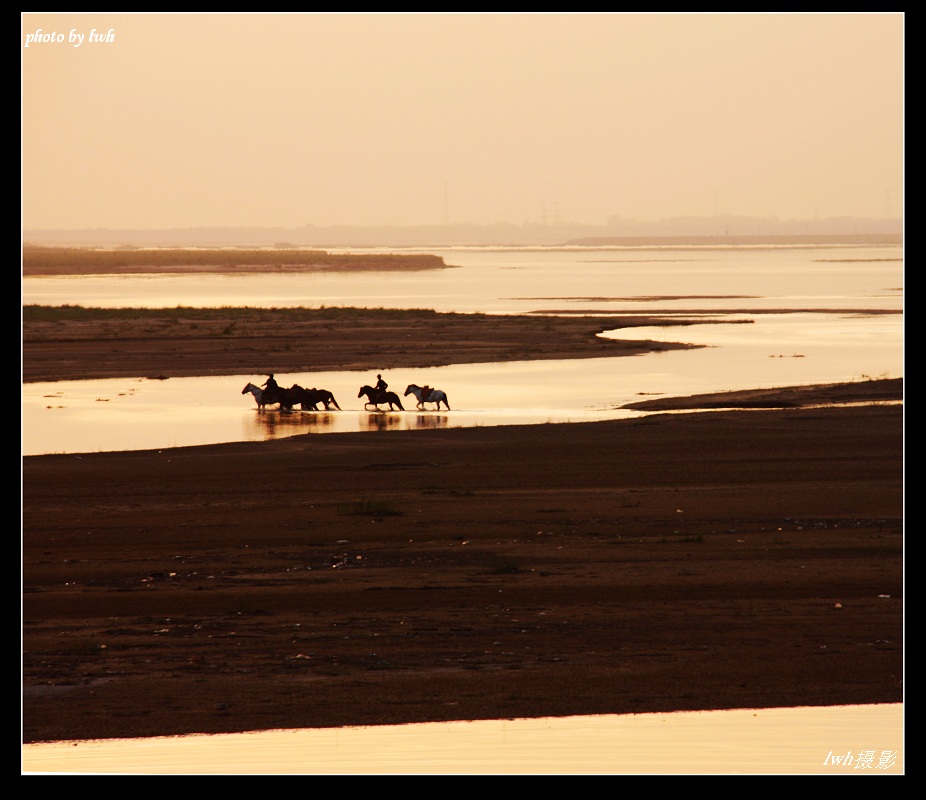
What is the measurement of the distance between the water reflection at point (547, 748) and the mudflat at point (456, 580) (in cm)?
22

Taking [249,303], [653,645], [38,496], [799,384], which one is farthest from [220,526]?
[249,303]

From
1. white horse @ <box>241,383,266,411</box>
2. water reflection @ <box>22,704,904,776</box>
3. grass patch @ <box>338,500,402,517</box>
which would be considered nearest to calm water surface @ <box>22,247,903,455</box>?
white horse @ <box>241,383,266,411</box>

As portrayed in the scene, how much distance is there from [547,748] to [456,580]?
4044 millimetres

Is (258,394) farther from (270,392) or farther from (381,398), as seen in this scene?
(381,398)

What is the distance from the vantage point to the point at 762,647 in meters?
11.4

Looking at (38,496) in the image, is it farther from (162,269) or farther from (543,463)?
(162,269)

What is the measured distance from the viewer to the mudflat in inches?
409

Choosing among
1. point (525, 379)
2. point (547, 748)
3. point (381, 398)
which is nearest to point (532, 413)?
point (381, 398)

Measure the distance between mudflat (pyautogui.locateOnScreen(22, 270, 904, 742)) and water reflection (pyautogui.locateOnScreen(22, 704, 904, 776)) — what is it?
0.22m

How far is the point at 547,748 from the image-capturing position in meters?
9.45

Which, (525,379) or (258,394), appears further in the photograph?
(525,379)

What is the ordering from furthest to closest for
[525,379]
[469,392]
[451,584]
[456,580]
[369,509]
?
[525,379]
[469,392]
[369,509]
[456,580]
[451,584]

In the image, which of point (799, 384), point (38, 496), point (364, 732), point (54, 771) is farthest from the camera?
point (799, 384)

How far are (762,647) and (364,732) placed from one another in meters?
3.54
